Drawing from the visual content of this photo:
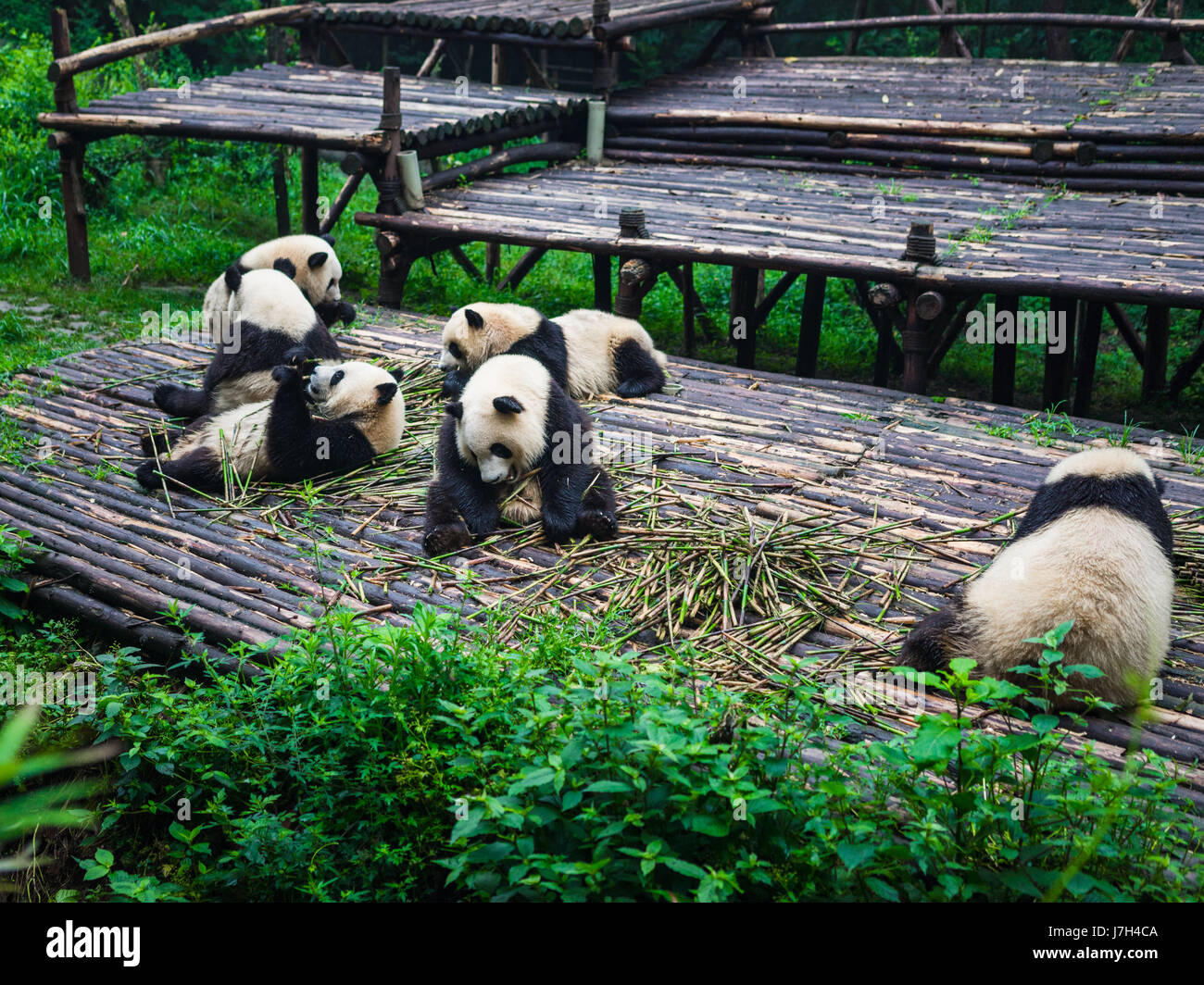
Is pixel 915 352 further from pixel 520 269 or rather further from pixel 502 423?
pixel 520 269

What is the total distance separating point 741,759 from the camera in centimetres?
239

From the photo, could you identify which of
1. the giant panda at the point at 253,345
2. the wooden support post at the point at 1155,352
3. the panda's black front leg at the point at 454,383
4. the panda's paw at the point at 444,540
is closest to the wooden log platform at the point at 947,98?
the wooden support post at the point at 1155,352

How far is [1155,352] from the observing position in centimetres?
873

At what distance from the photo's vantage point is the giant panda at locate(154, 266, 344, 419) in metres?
5.07

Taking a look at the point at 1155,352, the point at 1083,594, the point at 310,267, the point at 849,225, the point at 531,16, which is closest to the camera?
the point at 1083,594

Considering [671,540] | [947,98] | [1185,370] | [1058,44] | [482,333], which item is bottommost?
[671,540]

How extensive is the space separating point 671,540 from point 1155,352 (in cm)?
657

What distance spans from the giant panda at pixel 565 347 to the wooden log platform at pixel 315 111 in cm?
326

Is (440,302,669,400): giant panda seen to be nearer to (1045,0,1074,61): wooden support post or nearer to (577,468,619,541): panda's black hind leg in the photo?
(577,468,619,541): panda's black hind leg

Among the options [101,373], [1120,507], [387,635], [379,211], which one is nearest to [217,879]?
[387,635]

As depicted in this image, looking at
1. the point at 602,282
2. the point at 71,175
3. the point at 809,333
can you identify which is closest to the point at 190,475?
the point at 602,282

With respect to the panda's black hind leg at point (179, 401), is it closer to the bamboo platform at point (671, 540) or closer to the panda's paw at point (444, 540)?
the bamboo platform at point (671, 540)

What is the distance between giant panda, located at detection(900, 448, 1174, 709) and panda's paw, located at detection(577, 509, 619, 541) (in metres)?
1.26

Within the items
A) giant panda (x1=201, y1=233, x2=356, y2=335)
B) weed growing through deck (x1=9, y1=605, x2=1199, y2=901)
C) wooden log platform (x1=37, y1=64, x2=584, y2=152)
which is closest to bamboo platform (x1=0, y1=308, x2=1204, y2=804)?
weed growing through deck (x1=9, y1=605, x2=1199, y2=901)
